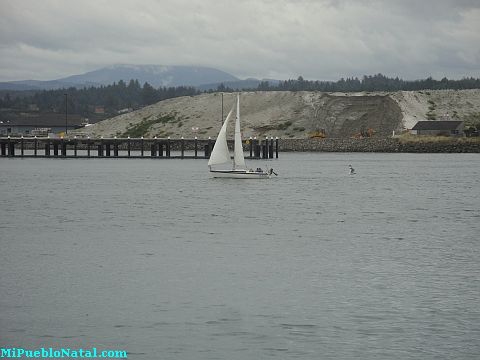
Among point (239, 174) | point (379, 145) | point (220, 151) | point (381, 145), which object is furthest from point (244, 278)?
point (379, 145)

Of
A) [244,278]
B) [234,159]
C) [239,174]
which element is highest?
[234,159]

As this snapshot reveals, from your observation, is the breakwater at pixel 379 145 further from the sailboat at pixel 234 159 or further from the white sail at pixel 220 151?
the white sail at pixel 220 151

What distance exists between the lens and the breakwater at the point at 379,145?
17962cm

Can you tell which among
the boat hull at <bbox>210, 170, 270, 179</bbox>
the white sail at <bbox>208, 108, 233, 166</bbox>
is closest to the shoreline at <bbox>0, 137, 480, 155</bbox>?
the white sail at <bbox>208, 108, 233, 166</bbox>

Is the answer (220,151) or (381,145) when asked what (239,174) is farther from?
(381,145)

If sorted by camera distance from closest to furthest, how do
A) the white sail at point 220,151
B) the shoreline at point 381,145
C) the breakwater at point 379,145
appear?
the white sail at point 220,151, the shoreline at point 381,145, the breakwater at point 379,145

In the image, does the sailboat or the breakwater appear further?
the breakwater

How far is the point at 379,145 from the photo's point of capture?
185750mm

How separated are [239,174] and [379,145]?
104202 millimetres

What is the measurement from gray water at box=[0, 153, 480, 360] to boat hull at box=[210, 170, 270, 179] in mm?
19758

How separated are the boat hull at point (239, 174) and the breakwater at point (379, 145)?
325ft

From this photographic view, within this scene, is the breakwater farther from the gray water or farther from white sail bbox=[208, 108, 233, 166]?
the gray water

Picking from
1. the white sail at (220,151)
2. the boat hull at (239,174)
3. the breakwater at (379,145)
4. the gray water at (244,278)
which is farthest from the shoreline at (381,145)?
the gray water at (244,278)

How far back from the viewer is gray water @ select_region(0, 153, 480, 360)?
79.4 feet
